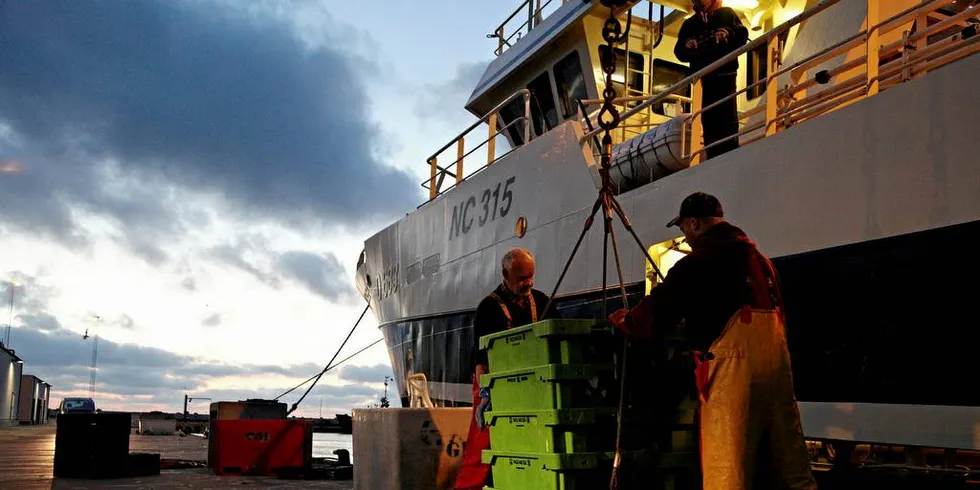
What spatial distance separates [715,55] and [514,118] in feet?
16.7

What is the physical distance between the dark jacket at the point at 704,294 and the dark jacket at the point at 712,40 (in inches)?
153

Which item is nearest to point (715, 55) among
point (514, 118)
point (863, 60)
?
point (863, 60)

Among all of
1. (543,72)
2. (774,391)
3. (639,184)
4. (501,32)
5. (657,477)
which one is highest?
(501,32)

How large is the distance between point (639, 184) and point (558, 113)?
3737mm

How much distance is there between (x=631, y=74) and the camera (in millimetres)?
11086

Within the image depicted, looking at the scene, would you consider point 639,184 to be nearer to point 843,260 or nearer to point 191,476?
point 843,260

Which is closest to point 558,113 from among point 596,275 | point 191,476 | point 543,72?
point 543,72

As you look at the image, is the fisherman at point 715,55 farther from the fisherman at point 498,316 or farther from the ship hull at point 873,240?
the fisherman at point 498,316

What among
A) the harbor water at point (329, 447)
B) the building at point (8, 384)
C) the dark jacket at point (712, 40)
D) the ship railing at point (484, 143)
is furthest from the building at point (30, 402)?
the dark jacket at point (712, 40)

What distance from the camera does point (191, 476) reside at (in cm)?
909

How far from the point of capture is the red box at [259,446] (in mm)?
9445

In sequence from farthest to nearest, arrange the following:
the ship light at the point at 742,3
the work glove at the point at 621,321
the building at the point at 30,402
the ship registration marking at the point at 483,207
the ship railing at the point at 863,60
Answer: the building at the point at 30,402, the ship light at the point at 742,3, the ship registration marking at the point at 483,207, the ship railing at the point at 863,60, the work glove at the point at 621,321

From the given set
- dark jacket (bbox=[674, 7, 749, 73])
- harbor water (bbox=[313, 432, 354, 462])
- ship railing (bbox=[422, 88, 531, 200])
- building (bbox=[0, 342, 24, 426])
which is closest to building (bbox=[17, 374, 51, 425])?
building (bbox=[0, 342, 24, 426])

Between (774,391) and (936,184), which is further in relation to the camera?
(936,184)
